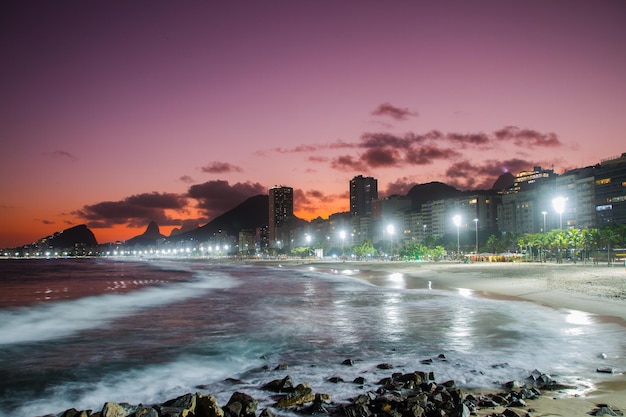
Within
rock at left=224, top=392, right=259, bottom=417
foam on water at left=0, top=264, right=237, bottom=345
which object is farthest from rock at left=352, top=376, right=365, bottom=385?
foam on water at left=0, top=264, right=237, bottom=345

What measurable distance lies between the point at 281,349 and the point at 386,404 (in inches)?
281

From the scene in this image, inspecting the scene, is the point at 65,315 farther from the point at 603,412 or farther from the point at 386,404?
the point at 603,412

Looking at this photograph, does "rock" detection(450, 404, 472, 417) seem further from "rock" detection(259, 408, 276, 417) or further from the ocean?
"rock" detection(259, 408, 276, 417)

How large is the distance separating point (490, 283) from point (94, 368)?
1185 inches

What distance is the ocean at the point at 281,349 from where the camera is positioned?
35.0 feet

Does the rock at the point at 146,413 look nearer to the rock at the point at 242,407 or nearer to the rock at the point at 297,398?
the rock at the point at 242,407

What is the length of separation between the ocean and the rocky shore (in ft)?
1.80

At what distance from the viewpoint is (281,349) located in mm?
14781

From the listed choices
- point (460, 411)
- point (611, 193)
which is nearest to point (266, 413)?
point (460, 411)

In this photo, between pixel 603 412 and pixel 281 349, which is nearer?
pixel 603 412

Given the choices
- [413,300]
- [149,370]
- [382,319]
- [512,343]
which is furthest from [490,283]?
[149,370]

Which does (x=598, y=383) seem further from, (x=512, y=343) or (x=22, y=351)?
(x=22, y=351)

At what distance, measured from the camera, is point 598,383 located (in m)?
9.52

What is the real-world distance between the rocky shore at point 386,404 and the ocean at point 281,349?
547 mm
